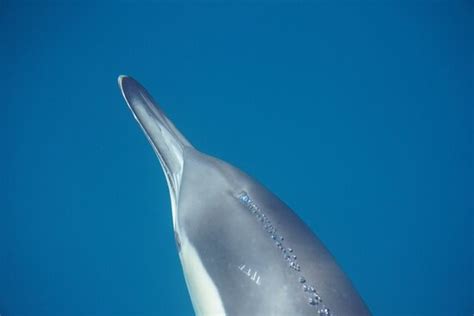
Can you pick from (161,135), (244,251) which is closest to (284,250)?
(244,251)

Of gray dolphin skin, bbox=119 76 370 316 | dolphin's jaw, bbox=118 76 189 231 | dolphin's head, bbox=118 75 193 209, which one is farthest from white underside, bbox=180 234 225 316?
dolphin's head, bbox=118 75 193 209

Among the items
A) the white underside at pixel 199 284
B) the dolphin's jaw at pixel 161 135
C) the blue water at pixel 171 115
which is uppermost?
the blue water at pixel 171 115

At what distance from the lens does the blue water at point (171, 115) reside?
462 cm

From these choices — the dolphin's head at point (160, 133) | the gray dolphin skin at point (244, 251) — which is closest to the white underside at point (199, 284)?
the gray dolphin skin at point (244, 251)

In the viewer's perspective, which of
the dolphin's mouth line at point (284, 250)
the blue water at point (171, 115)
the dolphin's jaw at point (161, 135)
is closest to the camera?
the dolphin's mouth line at point (284, 250)

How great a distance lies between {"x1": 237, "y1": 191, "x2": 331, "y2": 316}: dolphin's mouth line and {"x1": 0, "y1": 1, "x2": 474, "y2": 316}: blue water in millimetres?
2815

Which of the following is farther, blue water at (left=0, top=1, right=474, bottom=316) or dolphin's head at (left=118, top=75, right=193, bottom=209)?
blue water at (left=0, top=1, right=474, bottom=316)

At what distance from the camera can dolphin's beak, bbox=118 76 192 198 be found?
2070 millimetres

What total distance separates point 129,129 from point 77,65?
766mm

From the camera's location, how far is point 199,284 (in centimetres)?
176

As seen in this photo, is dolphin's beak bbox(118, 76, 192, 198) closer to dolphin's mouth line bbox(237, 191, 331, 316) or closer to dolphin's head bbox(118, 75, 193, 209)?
dolphin's head bbox(118, 75, 193, 209)

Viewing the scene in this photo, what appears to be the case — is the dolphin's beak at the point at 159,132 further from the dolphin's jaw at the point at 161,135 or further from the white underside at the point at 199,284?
the white underside at the point at 199,284

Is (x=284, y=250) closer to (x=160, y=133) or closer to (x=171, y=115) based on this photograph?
(x=160, y=133)

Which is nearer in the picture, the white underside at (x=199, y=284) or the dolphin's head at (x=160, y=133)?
the white underside at (x=199, y=284)
